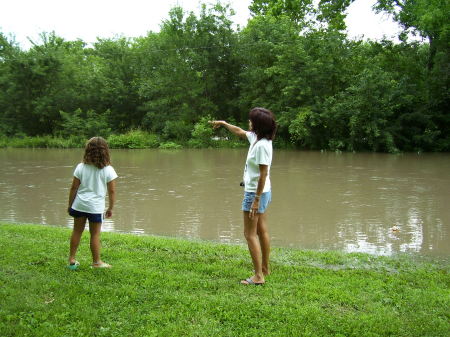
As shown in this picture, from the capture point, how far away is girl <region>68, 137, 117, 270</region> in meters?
5.11

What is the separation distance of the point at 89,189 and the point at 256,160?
6.18 ft

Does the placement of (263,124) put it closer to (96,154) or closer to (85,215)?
(96,154)

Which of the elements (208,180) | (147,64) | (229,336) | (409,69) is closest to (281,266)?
(229,336)

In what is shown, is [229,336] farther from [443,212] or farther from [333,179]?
[333,179]

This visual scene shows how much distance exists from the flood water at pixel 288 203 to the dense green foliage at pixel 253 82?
23.2 feet

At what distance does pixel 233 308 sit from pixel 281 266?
62.3 inches

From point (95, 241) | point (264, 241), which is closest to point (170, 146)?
point (95, 241)

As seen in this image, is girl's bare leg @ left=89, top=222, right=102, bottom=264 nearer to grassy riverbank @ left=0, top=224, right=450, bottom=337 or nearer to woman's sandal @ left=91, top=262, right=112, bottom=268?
woman's sandal @ left=91, top=262, right=112, bottom=268

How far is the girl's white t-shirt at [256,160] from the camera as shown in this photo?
462 cm

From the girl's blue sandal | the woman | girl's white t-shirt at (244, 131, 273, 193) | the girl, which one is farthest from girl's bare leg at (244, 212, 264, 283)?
the girl's blue sandal

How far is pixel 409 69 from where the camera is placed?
28719 mm

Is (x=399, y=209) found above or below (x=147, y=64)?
below

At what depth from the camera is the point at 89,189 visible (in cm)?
514

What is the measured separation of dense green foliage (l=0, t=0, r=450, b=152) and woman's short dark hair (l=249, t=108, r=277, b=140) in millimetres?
20537
